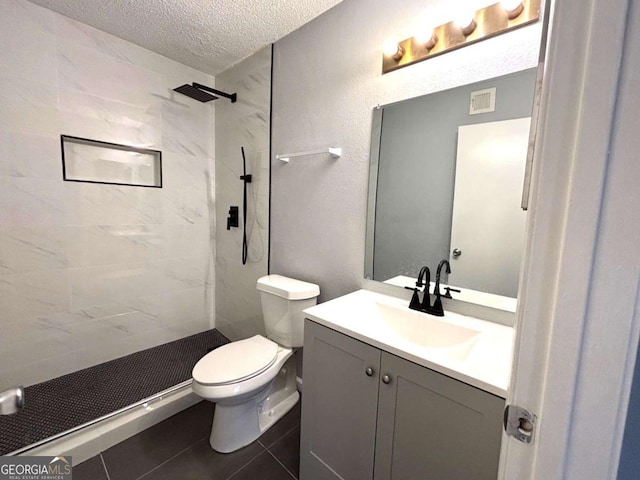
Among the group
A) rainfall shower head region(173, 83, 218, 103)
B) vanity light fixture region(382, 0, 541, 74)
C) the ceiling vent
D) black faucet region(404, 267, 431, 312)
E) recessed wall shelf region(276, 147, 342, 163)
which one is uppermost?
rainfall shower head region(173, 83, 218, 103)

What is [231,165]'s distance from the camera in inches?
94.2

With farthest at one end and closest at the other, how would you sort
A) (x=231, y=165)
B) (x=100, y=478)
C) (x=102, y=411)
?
(x=231, y=165)
(x=102, y=411)
(x=100, y=478)

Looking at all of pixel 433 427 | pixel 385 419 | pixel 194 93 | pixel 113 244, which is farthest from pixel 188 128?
pixel 433 427

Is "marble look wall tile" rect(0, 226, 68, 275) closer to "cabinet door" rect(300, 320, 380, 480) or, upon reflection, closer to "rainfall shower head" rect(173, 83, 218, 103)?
"rainfall shower head" rect(173, 83, 218, 103)

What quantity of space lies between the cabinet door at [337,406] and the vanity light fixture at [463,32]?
4.23 feet

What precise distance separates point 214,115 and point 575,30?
2.64 meters

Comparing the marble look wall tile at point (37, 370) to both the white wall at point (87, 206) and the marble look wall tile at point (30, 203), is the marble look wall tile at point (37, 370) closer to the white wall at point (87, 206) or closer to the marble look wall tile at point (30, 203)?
the white wall at point (87, 206)

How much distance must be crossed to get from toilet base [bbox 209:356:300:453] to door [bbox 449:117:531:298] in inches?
50.4

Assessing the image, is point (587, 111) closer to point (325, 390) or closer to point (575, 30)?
point (575, 30)

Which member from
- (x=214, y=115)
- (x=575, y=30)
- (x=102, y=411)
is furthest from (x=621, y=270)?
(x=214, y=115)

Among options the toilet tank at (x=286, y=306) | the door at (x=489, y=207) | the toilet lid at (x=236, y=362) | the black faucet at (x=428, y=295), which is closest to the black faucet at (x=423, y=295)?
the black faucet at (x=428, y=295)

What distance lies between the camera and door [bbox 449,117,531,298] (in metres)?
1.12

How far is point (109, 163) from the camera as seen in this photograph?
2080mm

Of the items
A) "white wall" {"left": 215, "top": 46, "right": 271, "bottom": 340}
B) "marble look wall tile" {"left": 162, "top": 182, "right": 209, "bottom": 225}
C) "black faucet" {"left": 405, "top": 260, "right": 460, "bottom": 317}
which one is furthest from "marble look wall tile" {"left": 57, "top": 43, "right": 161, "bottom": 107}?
"black faucet" {"left": 405, "top": 260, "right": 460, "bottom": 317}
